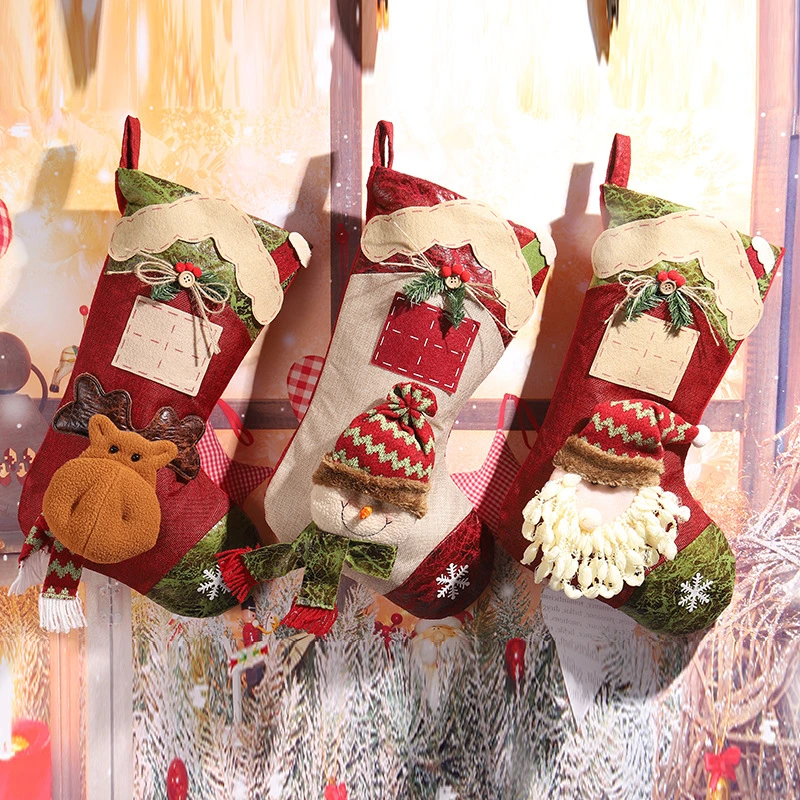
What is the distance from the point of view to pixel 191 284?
122 cm

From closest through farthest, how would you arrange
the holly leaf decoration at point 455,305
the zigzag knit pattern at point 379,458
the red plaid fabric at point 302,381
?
the zigzag knit pattern at point 379,458, the holly leaf decoration at point 455,305, the red plaid fabric at point 302,381

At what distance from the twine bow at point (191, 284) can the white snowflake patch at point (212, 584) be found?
43 cm

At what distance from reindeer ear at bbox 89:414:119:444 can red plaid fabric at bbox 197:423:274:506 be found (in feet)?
0.85

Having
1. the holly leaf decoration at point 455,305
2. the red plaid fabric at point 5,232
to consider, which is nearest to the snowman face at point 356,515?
the holly leaf decoration at point 455,305

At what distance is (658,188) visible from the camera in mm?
1446

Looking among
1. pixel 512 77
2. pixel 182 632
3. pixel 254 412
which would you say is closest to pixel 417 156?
pixel 512 77

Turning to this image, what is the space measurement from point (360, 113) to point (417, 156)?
145mm

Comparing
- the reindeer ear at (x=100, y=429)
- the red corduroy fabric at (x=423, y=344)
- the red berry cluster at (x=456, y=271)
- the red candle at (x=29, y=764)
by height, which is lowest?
the red candle at (x=29, y=764)

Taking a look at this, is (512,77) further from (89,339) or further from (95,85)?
(89,339)

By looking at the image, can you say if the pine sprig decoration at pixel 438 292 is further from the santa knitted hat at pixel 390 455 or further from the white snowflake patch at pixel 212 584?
the white snowflake patch at pixel 212 584

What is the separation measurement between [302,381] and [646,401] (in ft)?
2.20

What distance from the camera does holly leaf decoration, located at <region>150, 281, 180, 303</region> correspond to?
1222 millimetres

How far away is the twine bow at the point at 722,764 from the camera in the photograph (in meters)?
1.50

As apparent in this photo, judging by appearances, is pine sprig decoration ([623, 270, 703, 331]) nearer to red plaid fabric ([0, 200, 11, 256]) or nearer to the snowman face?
the snowman face
